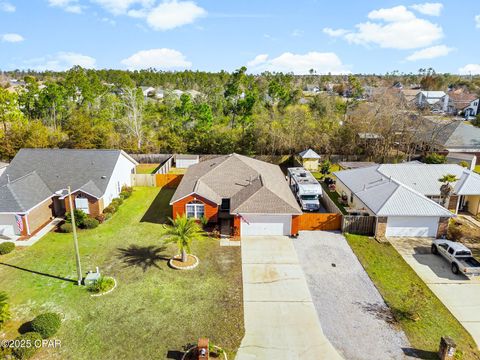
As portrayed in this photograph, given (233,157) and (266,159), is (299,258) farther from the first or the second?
(266,159)

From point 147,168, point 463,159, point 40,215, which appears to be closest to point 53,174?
point 40,215

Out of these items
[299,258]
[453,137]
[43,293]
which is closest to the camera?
[43,293]

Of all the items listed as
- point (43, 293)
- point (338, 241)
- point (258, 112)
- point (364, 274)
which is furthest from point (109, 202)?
point (258, 112)

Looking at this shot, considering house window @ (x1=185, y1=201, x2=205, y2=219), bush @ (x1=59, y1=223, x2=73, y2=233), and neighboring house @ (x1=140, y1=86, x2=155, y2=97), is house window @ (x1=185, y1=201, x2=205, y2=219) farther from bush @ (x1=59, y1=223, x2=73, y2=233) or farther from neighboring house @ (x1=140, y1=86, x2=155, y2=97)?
neighboring house @ (x1=140, y1=86, x2=155, y2=97)

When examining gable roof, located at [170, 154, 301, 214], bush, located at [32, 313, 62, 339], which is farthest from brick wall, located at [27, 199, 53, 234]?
bush, located at [32, 313, 62, 339]

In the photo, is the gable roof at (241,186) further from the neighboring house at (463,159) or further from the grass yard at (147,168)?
the neighboring house at (463,159)

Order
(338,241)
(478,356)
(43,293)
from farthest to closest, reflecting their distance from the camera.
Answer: (338,241), (43,293), (478,356)
